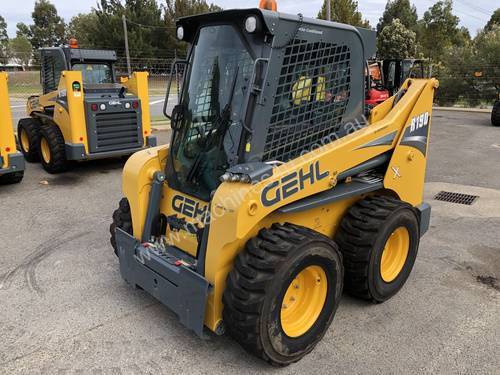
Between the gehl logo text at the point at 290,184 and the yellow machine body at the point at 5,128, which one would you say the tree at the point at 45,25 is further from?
the gehl logo text at the point at 290,184

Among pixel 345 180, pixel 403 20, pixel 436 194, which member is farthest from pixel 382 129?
pixel 403 20

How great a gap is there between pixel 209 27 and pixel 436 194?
16.7 feet

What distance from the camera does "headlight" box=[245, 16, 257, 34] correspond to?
9.33 ft

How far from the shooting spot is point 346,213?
3688 mm

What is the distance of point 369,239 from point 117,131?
6268 mm

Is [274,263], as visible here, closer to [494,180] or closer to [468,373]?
[468,373]

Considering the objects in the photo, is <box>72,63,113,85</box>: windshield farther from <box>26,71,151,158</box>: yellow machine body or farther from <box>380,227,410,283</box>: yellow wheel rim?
<box>380,227,410,283</box>: yellow wheel rim

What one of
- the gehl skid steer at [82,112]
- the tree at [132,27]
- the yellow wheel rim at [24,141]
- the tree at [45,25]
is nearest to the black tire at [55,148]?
the gehl skid steer at [82,112]

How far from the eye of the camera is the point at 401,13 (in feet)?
159

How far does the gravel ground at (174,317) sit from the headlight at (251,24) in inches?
86.8

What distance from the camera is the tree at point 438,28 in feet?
108

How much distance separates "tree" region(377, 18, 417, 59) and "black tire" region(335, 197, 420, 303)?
3002cm

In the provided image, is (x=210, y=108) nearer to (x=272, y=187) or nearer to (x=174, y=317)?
(x=272, y=187)

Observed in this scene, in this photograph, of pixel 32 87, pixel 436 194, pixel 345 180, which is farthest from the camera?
pixel 32 87
